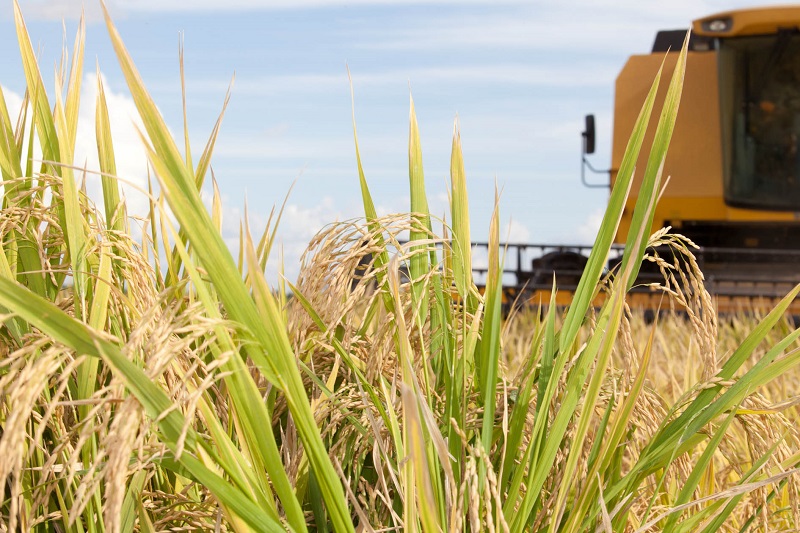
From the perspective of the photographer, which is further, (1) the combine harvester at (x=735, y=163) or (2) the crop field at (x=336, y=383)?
(1) the combine harvester at (x=735, y=163)

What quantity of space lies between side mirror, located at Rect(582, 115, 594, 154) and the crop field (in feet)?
25.2

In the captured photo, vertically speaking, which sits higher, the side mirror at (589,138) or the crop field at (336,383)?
the side mirror at (589,138)

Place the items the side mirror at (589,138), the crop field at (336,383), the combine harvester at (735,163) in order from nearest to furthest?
the crop field at (336,383) → the combine harvester at (735,163) → the side mirror at (589,138)

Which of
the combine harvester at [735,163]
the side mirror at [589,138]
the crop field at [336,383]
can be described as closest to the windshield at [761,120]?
the combine harvester at [735,163]

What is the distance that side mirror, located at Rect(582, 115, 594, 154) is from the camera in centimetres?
917

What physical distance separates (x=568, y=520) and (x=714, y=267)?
7354 millimetres

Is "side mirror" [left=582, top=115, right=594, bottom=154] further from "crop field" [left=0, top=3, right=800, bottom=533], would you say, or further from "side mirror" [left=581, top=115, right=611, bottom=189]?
"crop field" [left=0, top=3, right=800, bottom=533]

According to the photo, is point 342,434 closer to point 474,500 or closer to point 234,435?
point 234,435

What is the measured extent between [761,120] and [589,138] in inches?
67.2

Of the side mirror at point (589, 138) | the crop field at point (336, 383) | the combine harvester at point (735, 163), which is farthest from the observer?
the side mirror at point (589, 138)

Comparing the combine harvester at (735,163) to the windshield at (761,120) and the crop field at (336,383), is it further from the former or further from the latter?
the crop field at (336,383)

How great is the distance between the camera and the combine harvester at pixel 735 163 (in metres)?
7.62

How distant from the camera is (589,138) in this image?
9.18 m

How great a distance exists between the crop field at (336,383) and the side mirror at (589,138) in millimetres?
7696
